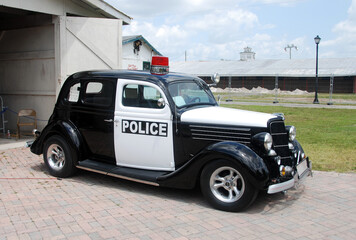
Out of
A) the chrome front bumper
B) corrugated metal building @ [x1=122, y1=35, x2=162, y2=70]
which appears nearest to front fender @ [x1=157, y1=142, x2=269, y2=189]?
the chrome front bumper

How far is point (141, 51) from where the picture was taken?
26000mm

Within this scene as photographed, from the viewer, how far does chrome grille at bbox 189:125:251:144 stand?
465cm

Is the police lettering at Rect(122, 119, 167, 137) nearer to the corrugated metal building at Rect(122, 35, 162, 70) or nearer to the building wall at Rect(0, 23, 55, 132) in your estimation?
the building wall at Rect(0, 23, 55, 132)

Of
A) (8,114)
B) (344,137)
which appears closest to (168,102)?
(344,137)

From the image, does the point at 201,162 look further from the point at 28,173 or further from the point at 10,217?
the point at 28,173

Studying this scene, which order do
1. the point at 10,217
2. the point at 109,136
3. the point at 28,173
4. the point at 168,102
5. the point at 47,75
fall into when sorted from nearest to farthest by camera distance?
the point at 10,217 < the point at 168,102 < the point at 109,136 < the point at 28,173 < the point at 47,75

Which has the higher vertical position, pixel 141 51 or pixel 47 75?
pixel 141 51

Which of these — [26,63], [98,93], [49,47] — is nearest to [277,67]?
[26,63]

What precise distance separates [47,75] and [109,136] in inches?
187

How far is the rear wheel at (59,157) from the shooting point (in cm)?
588

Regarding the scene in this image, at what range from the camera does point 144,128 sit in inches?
206

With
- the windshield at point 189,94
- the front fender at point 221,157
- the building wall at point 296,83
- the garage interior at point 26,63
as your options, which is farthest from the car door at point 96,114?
the building wall at point 296,83

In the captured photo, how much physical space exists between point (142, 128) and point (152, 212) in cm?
129

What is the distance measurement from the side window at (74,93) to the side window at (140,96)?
1050 millimetres
